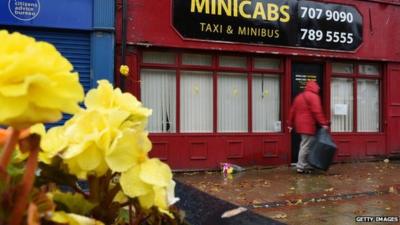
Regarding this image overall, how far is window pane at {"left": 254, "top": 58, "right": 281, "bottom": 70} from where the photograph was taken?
11711 mm

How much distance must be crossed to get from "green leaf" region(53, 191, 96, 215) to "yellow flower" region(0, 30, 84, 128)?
0.22 m

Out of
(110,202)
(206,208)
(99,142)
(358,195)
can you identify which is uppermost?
(99,142)

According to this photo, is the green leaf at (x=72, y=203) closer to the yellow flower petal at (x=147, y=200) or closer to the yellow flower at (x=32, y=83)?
the yellow flower petal at (x=147, y=200)

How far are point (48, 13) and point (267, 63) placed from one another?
4.84 meters

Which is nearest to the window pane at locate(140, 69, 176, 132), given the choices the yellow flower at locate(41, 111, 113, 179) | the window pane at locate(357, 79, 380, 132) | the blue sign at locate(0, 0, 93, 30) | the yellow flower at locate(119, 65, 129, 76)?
the yellow flower at locate(119, 65, 129, 76)

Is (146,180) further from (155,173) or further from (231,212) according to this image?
(231,212)

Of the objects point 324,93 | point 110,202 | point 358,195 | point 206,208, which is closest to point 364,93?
point 324,93

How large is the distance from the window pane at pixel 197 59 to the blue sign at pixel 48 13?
2.08 metres

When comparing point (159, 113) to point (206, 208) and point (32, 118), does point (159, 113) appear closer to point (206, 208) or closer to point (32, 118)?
point (206, 208)

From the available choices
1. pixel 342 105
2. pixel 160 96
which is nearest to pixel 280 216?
pixel 160 96

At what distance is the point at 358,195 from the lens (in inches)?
334

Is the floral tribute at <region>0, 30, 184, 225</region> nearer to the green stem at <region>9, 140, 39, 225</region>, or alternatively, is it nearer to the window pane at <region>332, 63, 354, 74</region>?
the green stem at <region>9, 140, 39, 225</region>

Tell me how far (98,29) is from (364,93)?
6806 millimetres
